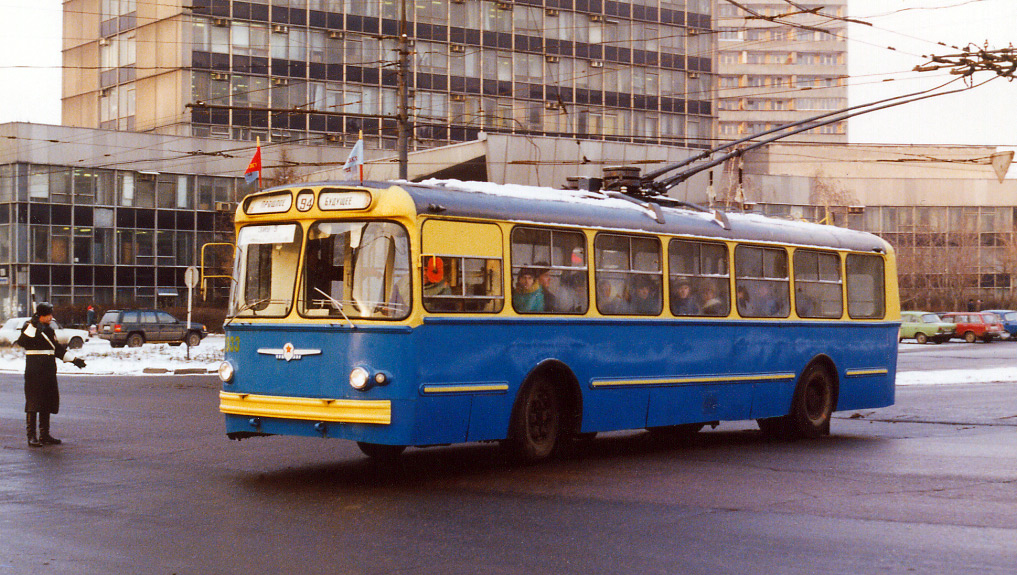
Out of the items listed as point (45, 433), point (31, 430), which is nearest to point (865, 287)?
point (45, 433)

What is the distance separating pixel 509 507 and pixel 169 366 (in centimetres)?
2784

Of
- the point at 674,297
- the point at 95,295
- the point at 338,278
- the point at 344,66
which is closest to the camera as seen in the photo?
the point at 338,278

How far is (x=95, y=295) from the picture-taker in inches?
2687

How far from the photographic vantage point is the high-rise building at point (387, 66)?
Answer: 72.0 meters

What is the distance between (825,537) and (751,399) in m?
6.69

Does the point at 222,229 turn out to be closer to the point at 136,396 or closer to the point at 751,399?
the point at 136,396

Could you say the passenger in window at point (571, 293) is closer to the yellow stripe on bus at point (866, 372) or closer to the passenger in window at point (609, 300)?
the passenger in window at point (609, 300)

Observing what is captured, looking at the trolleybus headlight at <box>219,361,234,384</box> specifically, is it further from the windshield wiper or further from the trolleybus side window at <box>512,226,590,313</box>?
the trolleybus side window at <box>512,226,590,313</box>

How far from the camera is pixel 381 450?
43.0 feet

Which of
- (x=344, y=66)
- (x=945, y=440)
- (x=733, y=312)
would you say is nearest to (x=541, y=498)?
(x=733, y=312)

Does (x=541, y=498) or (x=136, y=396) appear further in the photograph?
(x=136, y=396)

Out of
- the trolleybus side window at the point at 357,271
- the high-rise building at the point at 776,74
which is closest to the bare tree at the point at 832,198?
the high-rise building at the point at 776,74

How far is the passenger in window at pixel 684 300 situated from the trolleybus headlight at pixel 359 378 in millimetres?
4204

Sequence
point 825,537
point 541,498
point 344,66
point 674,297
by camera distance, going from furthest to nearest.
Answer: point 344,66, point 674,297, point 541,498, point 825,537
